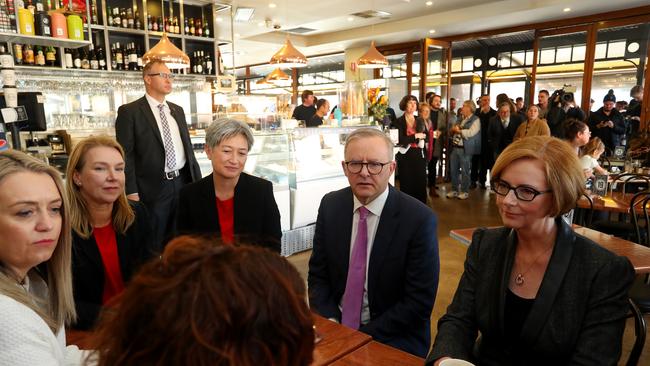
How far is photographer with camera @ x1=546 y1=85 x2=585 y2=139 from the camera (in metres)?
7.32

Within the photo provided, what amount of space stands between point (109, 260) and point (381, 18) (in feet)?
26.4

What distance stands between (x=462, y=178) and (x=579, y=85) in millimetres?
2949

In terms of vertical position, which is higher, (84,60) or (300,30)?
(300,30)

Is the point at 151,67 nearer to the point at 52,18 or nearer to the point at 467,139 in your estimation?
the point at 52,18

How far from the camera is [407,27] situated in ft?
28.7

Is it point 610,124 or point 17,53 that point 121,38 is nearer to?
point 17,53

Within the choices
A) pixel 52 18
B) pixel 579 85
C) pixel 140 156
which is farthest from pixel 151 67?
pixel 579 85

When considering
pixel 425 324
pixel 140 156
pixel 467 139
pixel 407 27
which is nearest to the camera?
pixel 425 324

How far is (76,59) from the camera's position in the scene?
5.43m

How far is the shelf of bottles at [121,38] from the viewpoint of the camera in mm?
4977

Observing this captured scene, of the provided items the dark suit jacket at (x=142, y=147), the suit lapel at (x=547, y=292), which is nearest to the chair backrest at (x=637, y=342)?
the suit lapel at (x=547, y=292)

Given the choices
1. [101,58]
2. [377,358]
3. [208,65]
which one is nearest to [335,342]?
[377,358]

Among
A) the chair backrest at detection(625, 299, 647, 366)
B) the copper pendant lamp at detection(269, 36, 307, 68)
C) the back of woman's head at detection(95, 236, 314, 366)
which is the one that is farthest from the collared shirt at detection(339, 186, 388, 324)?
the copper pendant lamp at detection(269, 36, 307, 68)

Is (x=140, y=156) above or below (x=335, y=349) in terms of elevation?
above
